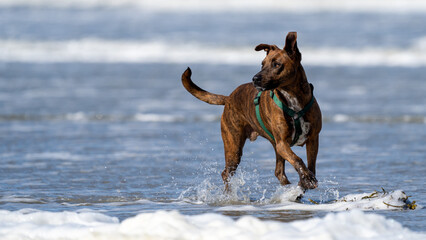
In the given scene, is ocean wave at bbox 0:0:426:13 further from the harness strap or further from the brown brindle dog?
the brown brindle dog

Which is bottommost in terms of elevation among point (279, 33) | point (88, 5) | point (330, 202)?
point (330, 202)

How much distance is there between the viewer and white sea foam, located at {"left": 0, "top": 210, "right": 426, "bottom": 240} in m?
4.15

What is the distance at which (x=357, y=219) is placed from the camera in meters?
4.36

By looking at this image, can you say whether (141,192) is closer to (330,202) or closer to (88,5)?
(330,202)

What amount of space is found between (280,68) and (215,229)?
1770mm

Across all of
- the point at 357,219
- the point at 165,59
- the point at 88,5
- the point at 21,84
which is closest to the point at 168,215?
the point at 357,219

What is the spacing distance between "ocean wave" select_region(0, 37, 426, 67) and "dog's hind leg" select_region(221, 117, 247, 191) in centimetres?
1417

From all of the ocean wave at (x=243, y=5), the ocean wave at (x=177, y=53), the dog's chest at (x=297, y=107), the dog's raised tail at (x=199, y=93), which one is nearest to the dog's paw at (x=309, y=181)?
the dog's chest at (x=297, y=107)

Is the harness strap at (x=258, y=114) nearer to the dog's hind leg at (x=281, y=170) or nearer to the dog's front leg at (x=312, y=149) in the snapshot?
the dog's hind leg at (x=281, y=170)

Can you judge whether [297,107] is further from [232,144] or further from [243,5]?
[243,5]

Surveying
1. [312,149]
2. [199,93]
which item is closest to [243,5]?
[199,93]

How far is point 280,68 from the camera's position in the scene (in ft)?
18.3

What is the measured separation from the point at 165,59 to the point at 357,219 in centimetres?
1877

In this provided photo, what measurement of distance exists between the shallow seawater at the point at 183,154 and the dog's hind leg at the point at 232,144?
0.10m
